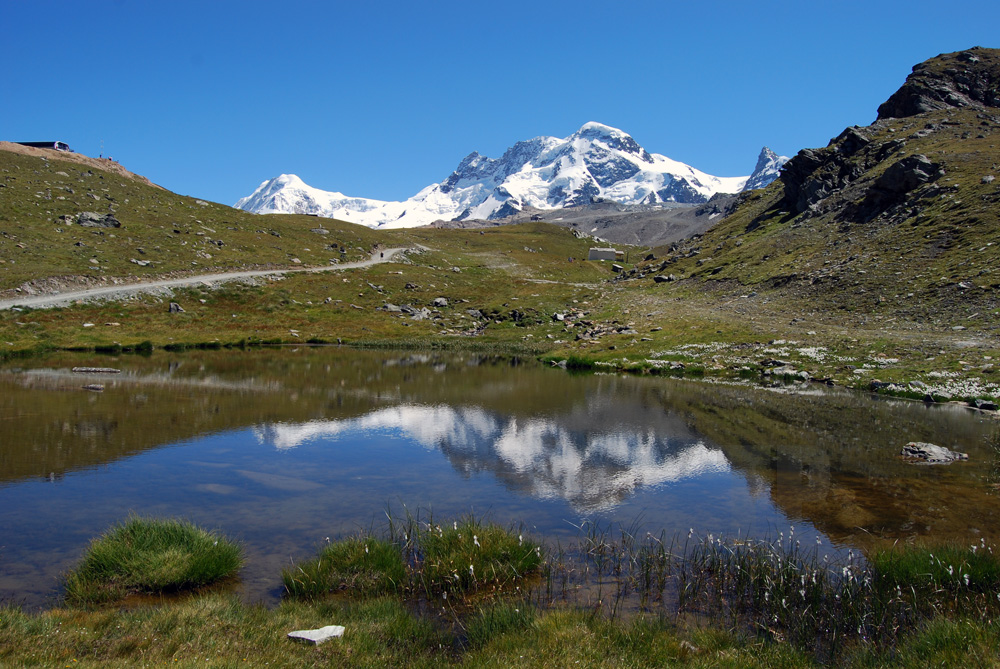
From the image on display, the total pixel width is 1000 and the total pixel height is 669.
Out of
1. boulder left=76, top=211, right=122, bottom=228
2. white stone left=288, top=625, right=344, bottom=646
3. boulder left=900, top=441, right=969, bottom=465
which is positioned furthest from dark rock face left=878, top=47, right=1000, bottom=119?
boulder left=76, top=211, right=122, bottom=228

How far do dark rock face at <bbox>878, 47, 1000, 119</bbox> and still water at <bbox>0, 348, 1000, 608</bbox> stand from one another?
328ft

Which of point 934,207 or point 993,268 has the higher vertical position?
point 934,207

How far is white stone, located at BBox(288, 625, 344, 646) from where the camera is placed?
8.02 m

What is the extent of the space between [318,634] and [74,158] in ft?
419

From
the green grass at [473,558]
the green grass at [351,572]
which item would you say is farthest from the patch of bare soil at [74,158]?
the green grass at [473,558]

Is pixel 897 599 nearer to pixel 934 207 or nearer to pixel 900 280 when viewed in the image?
pixel 900 280

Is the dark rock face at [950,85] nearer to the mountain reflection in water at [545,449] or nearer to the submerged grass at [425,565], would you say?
the mountain reflection in water at [545,449]

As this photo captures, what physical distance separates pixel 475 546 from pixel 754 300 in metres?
53.3

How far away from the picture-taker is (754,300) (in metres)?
57.1

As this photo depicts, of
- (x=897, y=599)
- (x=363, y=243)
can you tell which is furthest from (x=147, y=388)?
(x=363, y=243)

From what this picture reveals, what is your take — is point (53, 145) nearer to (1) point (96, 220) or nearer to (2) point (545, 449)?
(1) point (96, 220)

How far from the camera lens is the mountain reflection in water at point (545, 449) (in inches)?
661

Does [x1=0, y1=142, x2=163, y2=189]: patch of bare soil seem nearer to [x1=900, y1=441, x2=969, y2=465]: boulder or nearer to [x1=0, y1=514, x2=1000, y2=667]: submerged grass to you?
[x1=0, y1=514, x2=1000, y2=667]: submerged grass

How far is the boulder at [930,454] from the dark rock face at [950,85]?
10766 cm
